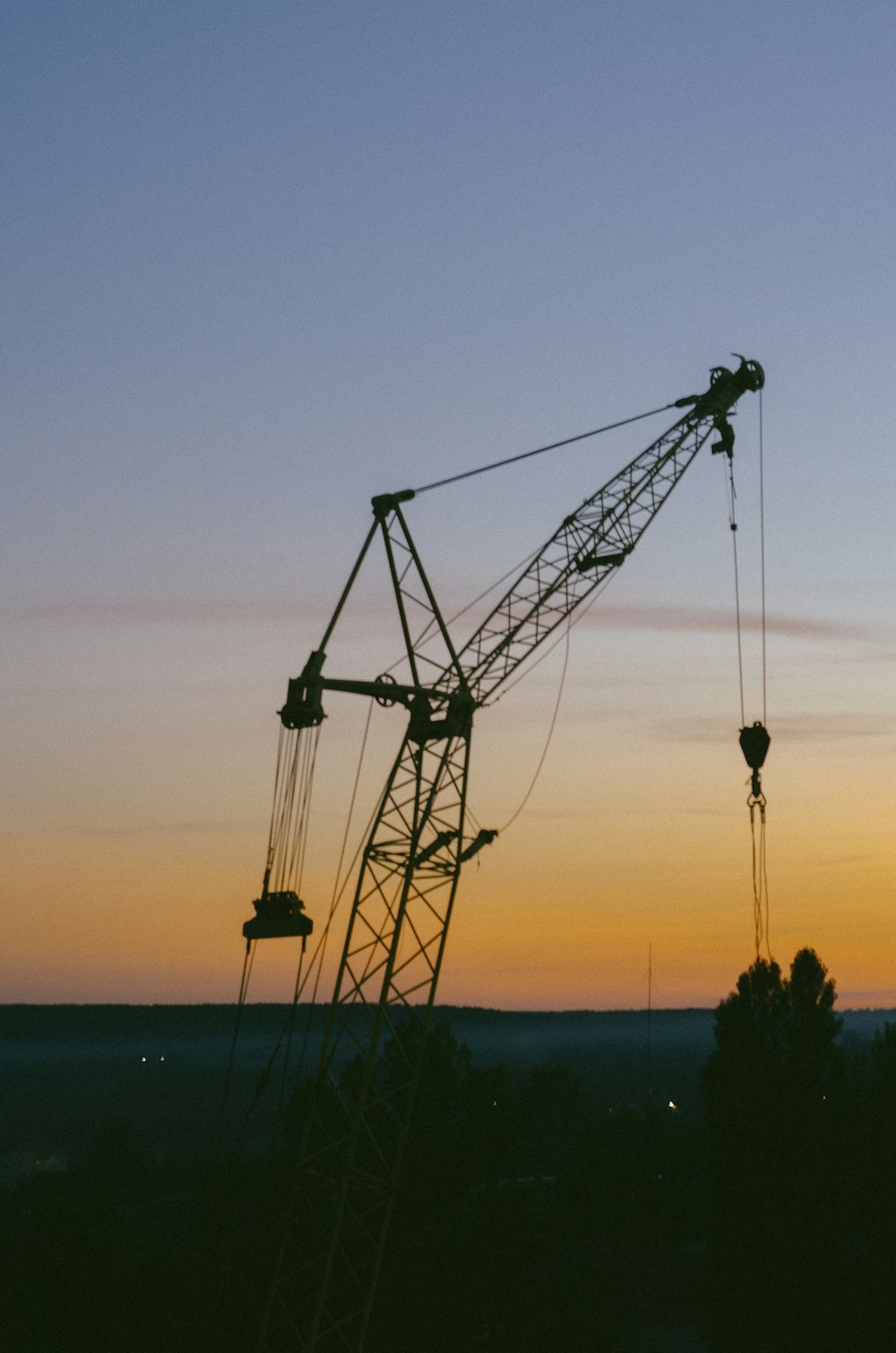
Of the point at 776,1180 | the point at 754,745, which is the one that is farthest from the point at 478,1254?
the point at 754,745

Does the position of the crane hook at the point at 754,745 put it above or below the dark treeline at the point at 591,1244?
above

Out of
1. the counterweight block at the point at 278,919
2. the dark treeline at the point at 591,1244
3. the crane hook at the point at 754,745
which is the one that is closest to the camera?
the counterweight block at the point at 278,919

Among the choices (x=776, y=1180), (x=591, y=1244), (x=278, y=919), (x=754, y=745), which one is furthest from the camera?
(x=591, y=1244)

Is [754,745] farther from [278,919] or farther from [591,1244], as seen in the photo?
[591,1244]

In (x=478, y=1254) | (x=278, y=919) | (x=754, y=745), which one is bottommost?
(x=478, y=1254)

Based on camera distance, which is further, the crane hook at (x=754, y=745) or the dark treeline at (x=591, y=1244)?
the dark treeline at (x=591, y=1244)

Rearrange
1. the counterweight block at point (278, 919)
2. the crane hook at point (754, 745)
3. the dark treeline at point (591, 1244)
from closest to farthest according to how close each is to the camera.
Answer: the counterweight block at point (278, 919) → the crane hook at point (754, 745) → the dark treeline at point (591, 1244)

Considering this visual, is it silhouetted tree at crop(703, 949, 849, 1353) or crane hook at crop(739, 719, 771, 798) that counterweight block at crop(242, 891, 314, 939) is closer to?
crane hook at crop(739, 719, 771, 798)

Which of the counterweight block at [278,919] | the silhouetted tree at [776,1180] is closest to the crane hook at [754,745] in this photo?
the counterweight block at [278,919]

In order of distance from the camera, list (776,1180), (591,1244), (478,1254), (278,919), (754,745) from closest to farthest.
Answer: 1. (278,919)
2. (754,745)
3. (776,1180)
4. (478,1254)
5. (591,1244)

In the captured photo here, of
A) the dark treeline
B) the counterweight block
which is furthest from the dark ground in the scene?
the counterweight block

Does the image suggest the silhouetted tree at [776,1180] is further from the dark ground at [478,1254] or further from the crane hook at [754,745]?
the crane hook at [754,745]

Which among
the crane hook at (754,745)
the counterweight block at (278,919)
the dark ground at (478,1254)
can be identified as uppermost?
the crane hook at (754,745)

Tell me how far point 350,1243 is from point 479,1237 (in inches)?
323
